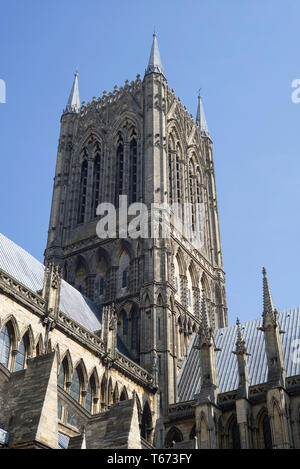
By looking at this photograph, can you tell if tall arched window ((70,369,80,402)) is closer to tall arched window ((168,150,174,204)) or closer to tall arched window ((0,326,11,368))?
tall arched window ((0,326,11,368))

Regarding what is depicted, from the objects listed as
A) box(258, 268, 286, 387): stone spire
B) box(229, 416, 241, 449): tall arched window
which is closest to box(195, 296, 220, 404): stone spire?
box(229, 416, 241, 449): tall arched window

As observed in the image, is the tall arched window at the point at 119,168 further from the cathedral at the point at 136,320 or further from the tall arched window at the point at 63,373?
the tall arched window at the point at 63,373

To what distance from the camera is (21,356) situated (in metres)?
28.4

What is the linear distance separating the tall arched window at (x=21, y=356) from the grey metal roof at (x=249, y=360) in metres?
12.3

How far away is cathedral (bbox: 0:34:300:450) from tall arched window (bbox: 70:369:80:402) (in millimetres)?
94

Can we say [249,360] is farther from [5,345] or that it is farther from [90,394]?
[5,345]

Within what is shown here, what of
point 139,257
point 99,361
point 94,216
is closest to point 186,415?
point 99,361

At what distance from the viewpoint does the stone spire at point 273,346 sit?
103ft

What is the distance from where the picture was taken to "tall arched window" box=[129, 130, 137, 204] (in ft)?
153

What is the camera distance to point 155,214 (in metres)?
42.9

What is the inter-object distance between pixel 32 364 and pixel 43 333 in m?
8.53

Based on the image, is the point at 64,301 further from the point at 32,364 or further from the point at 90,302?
the point at 32,364

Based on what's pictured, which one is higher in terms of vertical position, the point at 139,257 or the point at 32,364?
the point at 139,257

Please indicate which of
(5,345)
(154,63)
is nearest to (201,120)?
(154,63)
